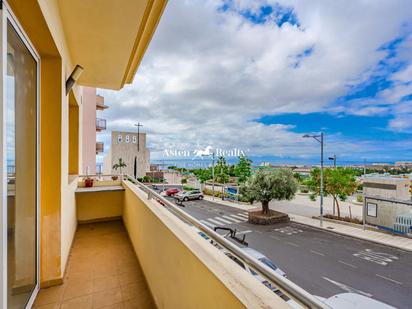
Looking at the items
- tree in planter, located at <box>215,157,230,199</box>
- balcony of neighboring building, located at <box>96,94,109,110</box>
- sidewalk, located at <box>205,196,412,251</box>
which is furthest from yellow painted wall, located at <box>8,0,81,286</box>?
tree in planter, located at <box>215,157,230,199</box>

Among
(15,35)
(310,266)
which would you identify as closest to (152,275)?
(15,35)

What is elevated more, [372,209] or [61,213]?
[61,213]

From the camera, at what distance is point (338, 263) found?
474 cm

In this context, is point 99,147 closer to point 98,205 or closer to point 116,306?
point 98,205

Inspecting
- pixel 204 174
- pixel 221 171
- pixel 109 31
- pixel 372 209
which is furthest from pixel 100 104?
pixel 372 209

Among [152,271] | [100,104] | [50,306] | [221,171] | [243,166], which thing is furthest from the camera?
[221,171]

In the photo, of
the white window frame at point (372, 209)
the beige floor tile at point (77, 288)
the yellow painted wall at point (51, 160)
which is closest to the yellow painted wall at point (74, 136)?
the yellow painted wall at point (51, 160)

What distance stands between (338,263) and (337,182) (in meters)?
6.47

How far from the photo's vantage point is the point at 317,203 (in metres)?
12.8

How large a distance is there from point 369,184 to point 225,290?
34.3 ft

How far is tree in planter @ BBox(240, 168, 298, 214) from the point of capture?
9.83 m

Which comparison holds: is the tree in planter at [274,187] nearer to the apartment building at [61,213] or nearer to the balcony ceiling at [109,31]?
the apartment building at [61,213]

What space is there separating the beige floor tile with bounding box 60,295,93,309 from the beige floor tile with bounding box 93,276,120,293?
0.12 m

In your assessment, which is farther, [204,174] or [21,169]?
[204,174]
